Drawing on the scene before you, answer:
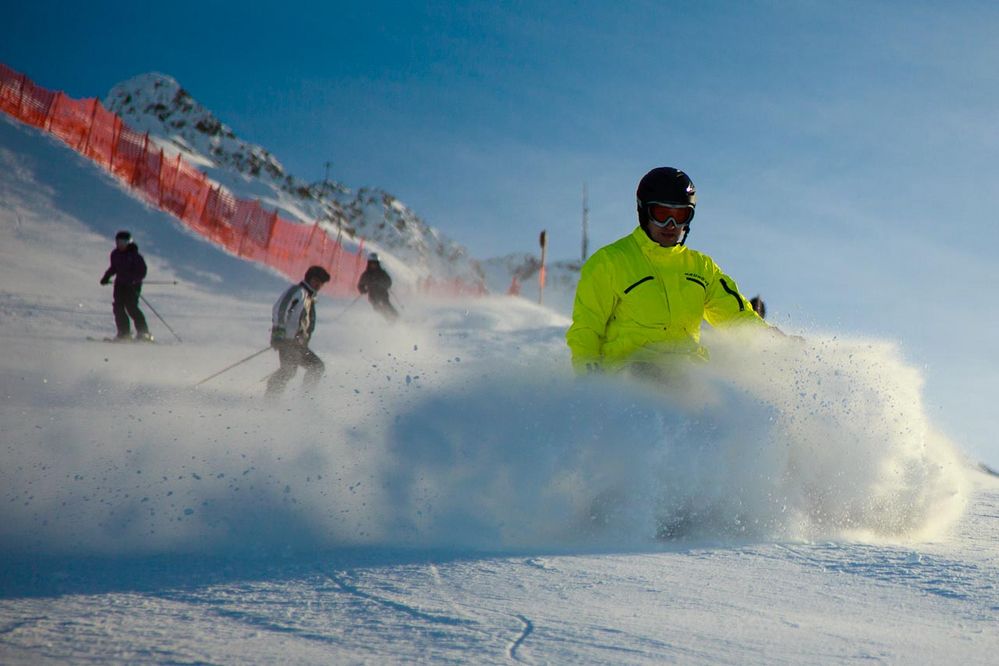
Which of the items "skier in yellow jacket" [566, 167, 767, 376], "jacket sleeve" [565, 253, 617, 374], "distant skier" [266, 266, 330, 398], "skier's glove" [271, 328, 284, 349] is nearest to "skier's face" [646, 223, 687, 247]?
"skier in yellow jacket" [566, 167, 767, 376]

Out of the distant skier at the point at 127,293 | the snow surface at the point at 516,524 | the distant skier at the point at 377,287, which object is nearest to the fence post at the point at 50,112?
the distant skier at the point at 377,287

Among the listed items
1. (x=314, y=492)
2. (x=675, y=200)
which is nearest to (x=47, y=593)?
(x=314, y=492)

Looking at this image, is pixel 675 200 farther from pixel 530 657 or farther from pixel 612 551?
pixel 530 657

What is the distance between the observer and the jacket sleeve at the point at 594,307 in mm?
4793

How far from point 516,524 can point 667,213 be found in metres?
1.93

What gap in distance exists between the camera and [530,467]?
13.2ft

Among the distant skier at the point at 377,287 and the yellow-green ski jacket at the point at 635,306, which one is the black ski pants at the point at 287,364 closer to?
the yellow-green ski jacket at the point at 635,306

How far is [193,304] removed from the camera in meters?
20.2

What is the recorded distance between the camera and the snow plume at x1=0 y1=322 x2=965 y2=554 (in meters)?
3.82

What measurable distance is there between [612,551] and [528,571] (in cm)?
58

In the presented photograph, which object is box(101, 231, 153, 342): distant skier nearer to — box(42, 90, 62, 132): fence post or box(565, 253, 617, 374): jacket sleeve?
box(565, 253, 617, 374): jacket sleeve

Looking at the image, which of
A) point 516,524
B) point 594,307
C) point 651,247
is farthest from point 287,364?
point 516,524

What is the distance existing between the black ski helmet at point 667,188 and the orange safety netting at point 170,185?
25663 millimetres

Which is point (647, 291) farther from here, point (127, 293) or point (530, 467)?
point (127, 293)
